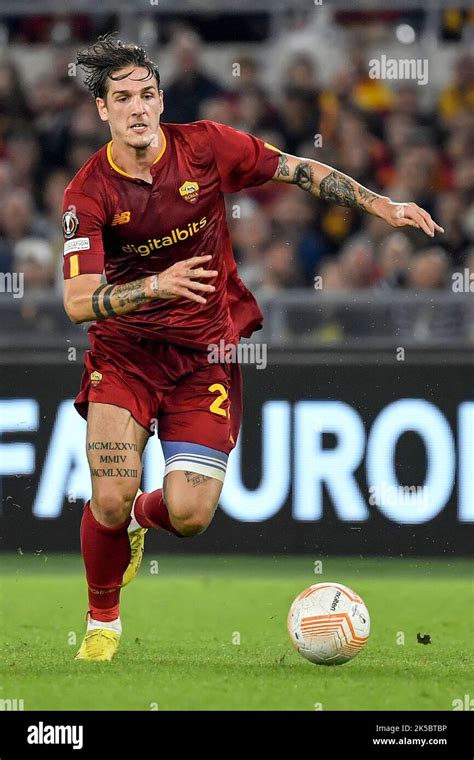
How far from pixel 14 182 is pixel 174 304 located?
573cm

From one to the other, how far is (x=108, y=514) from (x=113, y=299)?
935 mm

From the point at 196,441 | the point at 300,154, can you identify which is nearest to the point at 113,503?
the point at 196,441

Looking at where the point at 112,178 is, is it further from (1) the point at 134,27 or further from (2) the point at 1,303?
(1) the point at 134,27

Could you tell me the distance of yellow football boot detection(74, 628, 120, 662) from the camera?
5.90m

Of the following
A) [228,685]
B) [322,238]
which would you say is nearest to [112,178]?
[228,685]

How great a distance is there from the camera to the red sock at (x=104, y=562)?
19.4 ft

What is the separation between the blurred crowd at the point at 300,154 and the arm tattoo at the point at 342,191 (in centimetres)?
391

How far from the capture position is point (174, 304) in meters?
6.11

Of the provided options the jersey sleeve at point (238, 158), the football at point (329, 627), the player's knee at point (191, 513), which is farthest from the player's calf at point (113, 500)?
the jersey sleeve at point (238, 158)
